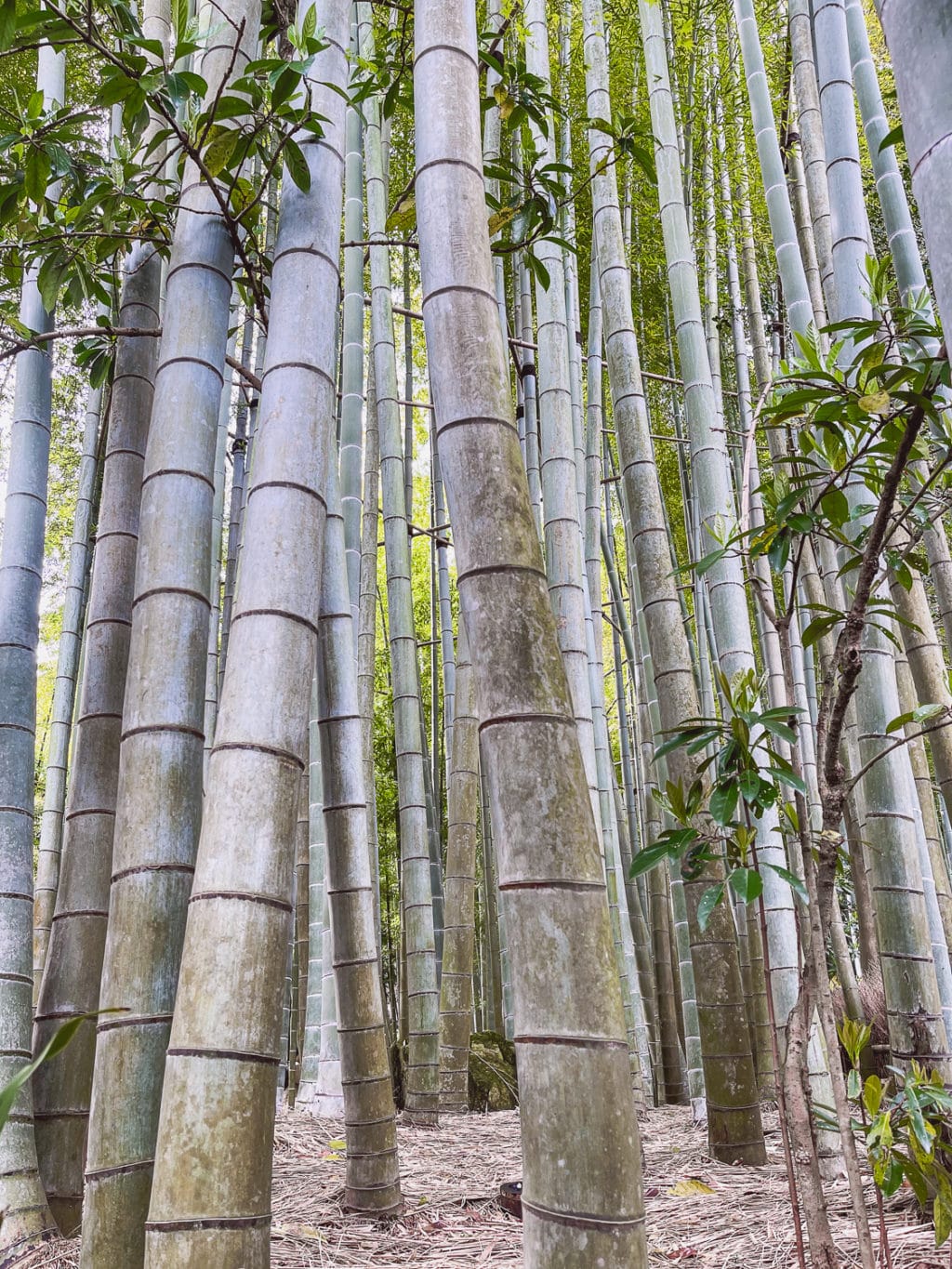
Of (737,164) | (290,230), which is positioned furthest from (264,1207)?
(737,164)

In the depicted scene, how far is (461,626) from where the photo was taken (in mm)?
2182

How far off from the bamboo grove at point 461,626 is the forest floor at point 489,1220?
9 cm

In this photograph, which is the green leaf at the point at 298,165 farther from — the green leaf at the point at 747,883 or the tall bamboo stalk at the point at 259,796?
the green leaf at the point at 747,883

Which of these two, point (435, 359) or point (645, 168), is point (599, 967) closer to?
point (435, 359)

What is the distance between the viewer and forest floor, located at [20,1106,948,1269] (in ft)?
5.44

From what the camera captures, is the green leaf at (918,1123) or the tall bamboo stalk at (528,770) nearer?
the tall bamboo stalk at (528,770)

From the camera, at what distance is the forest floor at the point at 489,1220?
1.66 metres

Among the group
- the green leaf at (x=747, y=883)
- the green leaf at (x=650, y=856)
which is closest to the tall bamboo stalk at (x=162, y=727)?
the green leaf at (x=650, y=856)

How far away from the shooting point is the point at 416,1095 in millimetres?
3455

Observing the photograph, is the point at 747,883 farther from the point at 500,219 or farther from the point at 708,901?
the point at 500,219

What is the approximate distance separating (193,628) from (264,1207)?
74cm

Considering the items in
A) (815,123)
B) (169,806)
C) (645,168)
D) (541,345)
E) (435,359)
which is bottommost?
(169,806)

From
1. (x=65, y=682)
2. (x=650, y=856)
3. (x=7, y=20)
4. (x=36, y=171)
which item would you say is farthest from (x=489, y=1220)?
(x=65, y=682)

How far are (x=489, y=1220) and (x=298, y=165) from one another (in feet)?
6.58
